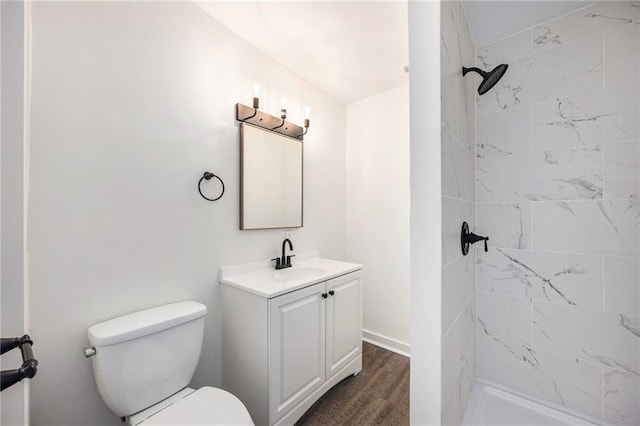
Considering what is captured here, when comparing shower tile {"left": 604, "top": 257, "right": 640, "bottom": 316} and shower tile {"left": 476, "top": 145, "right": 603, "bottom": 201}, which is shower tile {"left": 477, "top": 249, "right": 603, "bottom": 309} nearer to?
shower tile {"left": 604, "top": 257, "right": 640, "bottom": 316}

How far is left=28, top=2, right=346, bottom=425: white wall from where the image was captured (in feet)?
3.45

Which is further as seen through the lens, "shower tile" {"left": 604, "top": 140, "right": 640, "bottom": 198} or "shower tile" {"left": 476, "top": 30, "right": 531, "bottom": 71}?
"shower tile" {"left": 476, "top": 30, "right": 531, "bottom": 71}

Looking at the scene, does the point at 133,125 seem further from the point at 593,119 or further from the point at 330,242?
the point at 593,119

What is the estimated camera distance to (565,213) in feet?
3.98

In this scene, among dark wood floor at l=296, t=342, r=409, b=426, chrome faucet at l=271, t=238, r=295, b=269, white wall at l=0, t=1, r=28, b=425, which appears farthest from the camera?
chrome faucet at l=271, t=238, r=295, b=269

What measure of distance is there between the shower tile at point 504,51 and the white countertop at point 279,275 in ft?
5.05

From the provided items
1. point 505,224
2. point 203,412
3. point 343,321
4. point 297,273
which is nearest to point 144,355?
point 203,412

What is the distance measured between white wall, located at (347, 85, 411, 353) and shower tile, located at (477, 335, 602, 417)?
31.3 inches

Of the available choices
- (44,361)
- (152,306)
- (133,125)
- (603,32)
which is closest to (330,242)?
(152,306)

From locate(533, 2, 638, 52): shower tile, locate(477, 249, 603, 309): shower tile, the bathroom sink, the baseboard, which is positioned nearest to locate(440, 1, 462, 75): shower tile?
locate(533, 2, 638, 52): shower tile

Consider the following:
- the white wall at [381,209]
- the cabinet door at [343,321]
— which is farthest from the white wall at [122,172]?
the white wall at [381,209]

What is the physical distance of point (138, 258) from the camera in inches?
50.8

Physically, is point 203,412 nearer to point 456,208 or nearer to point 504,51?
point 456,208

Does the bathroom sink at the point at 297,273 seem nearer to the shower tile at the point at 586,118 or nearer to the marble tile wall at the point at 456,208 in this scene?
the marble tile wall at the point at 456,208
